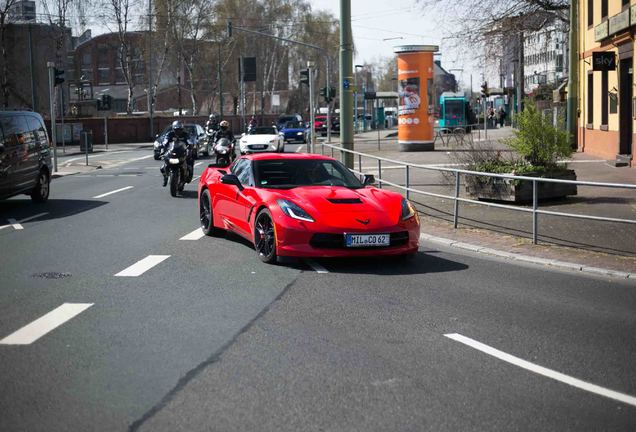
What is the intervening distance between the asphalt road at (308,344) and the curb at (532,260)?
0.27 metres

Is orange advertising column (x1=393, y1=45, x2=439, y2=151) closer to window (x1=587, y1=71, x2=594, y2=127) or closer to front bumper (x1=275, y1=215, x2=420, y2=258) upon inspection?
window (x1=587, y1=71, x2=594, y2=127)

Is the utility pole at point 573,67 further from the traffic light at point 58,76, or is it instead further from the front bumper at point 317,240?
the front bumper at point 317,240

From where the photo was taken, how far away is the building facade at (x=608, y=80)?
90.8 ft

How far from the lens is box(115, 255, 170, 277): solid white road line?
10180mm

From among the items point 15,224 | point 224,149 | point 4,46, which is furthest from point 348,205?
point 4,46

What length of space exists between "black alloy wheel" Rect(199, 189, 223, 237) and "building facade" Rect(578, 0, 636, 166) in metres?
16.1

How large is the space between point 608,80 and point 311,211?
23.6 metres

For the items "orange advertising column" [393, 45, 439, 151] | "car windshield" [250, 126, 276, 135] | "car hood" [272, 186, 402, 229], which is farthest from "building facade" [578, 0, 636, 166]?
"car hood" [272, 186, 402, 229]

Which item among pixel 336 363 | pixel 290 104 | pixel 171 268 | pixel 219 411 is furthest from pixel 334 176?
pixel 290 104

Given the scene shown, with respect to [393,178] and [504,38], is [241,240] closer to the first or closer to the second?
[393,178]

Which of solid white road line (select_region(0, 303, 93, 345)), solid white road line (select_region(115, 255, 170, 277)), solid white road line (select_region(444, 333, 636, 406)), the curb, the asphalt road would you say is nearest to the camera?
the asphalt road

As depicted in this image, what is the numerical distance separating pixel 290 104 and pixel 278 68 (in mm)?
16646

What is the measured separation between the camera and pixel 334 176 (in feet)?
39.5

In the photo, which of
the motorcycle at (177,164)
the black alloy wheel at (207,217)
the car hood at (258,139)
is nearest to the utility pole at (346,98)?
the motorcycle at (177,164)
